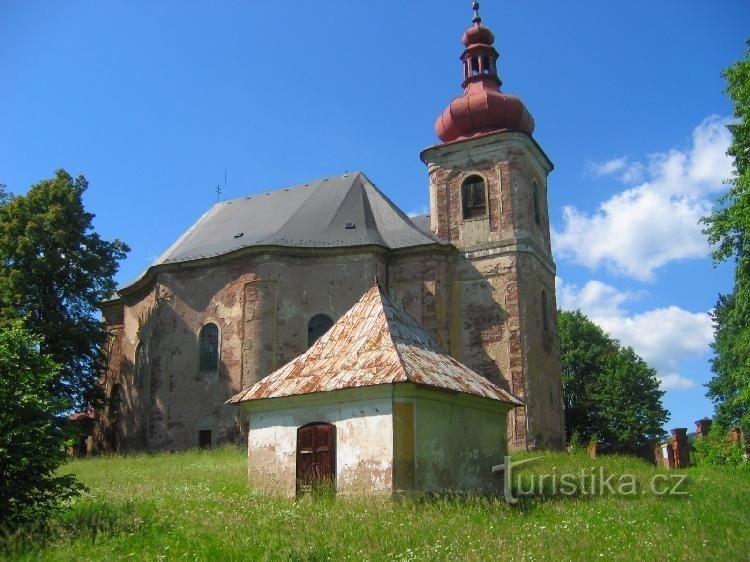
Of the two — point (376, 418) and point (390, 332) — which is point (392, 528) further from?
point (390, 332)

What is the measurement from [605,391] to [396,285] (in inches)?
667

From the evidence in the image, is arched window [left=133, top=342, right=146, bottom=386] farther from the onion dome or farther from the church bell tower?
the onion dome

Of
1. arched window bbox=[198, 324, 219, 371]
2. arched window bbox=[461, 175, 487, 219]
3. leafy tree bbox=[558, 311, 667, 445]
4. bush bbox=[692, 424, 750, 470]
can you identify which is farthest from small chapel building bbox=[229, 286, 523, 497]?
leafy tree bbox=[558, 311, 667, 445]

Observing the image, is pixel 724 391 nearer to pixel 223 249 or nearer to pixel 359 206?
pixel 359 206

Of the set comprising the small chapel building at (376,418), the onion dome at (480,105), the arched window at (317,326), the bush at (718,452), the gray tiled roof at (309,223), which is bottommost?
the bush at (718,452)

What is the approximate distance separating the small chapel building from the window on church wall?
1262 centimetres

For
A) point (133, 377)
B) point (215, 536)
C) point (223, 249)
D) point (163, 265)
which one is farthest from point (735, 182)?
point (133, 377)

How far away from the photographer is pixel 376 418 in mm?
12812

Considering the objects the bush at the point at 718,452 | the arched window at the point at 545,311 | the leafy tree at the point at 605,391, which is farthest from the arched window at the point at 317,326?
the leafy tree at the point at 605,391

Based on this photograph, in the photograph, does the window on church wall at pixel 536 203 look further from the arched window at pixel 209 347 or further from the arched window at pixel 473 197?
the arched window at pixel 209 347

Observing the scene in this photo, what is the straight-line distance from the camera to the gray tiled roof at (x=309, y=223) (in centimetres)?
2555

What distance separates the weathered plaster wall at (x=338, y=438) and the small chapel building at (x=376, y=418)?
0.7 inches

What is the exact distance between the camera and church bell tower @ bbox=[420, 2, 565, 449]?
2355 centimetres

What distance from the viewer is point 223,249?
26422 mm
